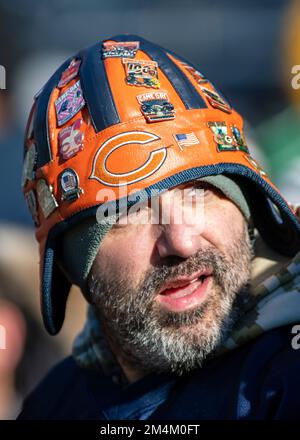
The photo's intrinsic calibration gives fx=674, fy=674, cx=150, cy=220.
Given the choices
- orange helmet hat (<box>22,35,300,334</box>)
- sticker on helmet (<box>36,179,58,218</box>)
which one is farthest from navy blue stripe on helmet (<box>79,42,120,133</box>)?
sticker on helmet (<box>36,179,58,218</box>)

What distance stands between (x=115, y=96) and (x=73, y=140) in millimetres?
183

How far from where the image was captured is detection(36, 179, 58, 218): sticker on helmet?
2105 mm

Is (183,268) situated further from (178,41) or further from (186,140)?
(178,41)

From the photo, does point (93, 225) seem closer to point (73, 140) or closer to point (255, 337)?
point (73, 140)

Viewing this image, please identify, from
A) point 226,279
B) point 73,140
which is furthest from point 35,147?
point 226,279

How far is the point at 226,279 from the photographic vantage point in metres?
1.94

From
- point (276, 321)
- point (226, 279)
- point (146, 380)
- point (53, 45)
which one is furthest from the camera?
point (53, 45)

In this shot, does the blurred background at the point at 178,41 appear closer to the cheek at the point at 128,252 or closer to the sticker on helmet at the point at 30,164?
the sticker on helmet at the point at 30,164

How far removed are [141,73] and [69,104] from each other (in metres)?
0.24

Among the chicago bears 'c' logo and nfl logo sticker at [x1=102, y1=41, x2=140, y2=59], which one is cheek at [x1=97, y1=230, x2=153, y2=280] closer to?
the chicago bears 'c' logo

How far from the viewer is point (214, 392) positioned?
187cm

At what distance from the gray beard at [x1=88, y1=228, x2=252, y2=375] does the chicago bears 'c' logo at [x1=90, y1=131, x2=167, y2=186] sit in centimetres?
26

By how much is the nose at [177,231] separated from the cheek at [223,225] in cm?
3

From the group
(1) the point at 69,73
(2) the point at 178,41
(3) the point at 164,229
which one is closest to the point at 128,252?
(3) the point at 164,229
